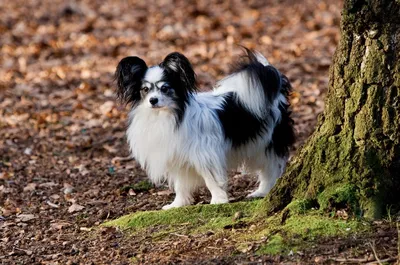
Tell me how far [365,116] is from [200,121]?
1.76 m

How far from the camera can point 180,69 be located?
612 cm

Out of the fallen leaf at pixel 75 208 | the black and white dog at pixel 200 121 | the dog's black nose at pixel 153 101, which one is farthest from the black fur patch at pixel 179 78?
the fallen leaf at pixel 75 208

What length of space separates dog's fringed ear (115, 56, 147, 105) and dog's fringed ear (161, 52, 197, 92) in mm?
204

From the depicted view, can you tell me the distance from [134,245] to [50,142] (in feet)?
14.6

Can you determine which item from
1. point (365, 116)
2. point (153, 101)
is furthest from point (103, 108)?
point (365, 116)

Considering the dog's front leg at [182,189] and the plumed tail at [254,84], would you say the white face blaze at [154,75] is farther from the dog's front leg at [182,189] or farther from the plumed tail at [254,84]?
the dog's front leg at [182,189]

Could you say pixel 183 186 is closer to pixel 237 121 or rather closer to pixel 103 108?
pixel 237 121

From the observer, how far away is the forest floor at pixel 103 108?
202 inches

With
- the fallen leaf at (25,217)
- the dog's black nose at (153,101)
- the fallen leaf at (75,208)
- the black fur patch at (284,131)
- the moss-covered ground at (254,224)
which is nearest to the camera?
the moss-covered ground at (254,224)

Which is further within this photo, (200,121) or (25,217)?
(25,217)

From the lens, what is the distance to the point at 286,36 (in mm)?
14336

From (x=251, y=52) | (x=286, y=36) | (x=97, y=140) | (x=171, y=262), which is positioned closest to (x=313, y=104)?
(x=97, y=140)

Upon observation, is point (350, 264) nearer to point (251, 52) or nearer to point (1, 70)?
point (251, 52)

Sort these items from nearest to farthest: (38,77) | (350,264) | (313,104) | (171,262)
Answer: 1. (350,264)
2. (171,262)
3. (313,104)
4. (38,77)
